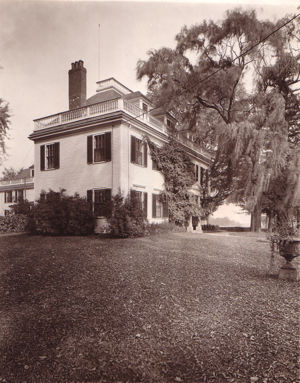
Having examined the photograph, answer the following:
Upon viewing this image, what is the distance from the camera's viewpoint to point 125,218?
11.2m

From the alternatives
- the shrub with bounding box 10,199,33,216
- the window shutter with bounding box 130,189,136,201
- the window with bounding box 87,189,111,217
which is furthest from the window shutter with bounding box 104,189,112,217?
the shrub with bounding box 10,199,33,216

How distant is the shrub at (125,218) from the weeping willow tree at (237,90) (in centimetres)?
646

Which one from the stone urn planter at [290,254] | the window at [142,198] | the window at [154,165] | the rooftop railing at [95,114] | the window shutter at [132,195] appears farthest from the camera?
the window at [154,165]

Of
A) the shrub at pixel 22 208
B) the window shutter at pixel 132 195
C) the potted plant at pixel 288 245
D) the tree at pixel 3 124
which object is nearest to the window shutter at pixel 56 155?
the shrub at pixel 22 208

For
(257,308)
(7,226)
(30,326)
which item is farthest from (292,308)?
(7,226)

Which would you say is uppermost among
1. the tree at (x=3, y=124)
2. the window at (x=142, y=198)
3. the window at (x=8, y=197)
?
the tree at (x=3, y=124)

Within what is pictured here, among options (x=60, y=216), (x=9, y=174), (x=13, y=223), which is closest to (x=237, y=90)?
(x=60, y=216)

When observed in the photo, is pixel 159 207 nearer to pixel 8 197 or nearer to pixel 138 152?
pixel 138 152

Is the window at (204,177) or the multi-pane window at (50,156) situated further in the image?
the window at (204,177)

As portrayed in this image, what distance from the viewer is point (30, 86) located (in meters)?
4.69

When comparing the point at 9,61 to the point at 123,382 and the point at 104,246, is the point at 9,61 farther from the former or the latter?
the point at 104,246

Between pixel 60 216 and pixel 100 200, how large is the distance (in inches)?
90.2

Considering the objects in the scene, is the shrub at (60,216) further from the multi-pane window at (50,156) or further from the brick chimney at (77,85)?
the brick chimney at (77,85)

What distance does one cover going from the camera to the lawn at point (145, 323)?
Result: 2.65m
